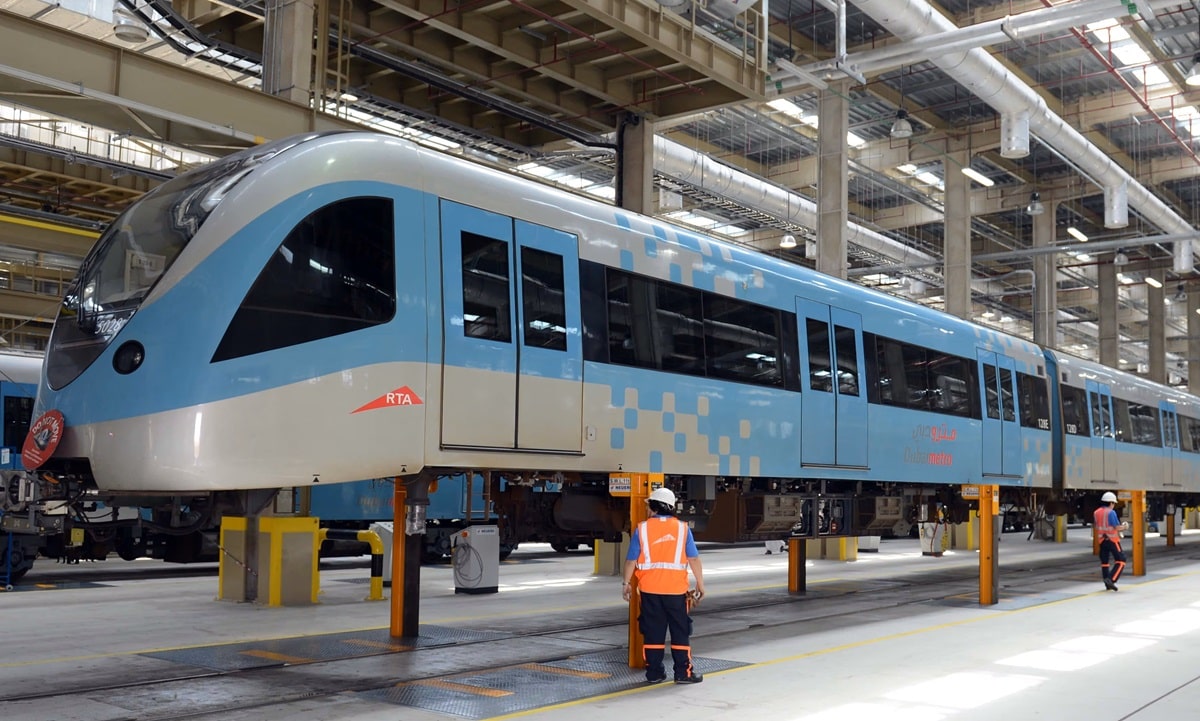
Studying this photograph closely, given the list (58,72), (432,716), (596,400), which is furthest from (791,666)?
(58,72)

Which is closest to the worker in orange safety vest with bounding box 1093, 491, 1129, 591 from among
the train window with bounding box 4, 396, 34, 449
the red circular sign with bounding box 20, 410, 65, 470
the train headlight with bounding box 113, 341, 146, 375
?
the train headlight with bounding box 113, 341, 146, 375

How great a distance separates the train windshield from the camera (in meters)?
7.56

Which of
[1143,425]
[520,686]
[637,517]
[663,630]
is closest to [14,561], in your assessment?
[520,686]

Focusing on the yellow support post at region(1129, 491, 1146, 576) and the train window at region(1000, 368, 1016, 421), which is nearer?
the train window at region(1000, 368, 1016, 421)

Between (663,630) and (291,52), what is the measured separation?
952 cm

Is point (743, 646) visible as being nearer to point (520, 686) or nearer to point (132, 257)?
point (520, 686)

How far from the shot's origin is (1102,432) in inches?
815

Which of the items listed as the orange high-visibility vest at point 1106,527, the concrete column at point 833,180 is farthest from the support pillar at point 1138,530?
the concrete column at point 833,180

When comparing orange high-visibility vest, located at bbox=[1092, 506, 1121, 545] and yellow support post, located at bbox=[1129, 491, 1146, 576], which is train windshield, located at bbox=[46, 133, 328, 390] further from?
yellow support post, located at bbox=[1129, 491, 1146, 576]

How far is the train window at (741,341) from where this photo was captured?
35.5 feet

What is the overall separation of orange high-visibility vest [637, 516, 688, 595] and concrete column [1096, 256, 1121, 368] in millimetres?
34114

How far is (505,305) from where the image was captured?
8625 mm

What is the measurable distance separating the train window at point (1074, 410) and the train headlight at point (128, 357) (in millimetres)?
16084

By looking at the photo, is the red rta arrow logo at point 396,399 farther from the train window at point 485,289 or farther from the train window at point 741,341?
the train window at point 741,341
